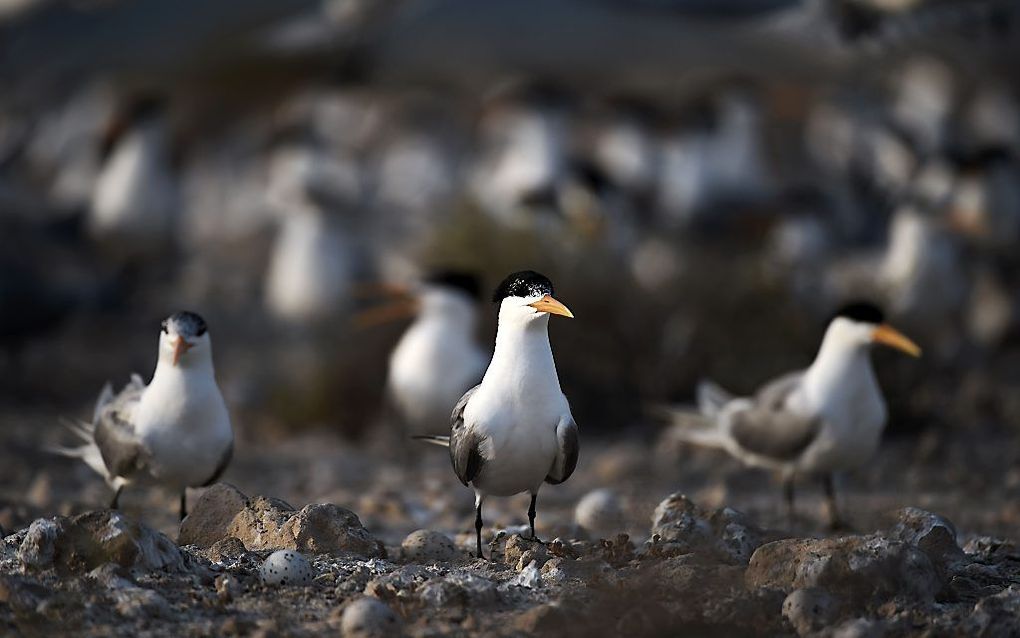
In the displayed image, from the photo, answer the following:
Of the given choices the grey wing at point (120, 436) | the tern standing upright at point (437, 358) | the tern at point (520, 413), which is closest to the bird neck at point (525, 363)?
the tern at point (520, 413)

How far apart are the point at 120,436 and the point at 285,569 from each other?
4.41 ft

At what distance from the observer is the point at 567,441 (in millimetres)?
4688

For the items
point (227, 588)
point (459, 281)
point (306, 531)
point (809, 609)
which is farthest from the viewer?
point (459, 281)

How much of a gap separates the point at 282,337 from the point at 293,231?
4.03 ft

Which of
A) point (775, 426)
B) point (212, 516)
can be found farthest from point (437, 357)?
point (212, 516)

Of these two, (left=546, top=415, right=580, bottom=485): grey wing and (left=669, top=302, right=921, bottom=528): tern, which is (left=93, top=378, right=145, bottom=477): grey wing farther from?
(left=669, top=302, right=921, bottom=528): tern

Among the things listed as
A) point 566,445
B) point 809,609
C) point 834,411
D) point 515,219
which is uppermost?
point 566,445

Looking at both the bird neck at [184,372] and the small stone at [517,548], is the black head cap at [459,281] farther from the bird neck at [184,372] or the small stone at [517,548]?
the small stone at [517,548]

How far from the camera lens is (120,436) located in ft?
17.3

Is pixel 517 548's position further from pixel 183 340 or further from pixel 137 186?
pixel 137 186

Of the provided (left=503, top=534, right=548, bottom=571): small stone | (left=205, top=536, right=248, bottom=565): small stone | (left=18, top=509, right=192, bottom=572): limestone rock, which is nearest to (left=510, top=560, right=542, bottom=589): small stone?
(left=503, top=534, right=548, bottom=571): small stone

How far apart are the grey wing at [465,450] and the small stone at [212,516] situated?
71 cm

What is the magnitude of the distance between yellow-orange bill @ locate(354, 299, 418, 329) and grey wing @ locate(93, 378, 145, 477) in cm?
298

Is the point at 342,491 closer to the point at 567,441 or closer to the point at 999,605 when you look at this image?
the point at 567,441
